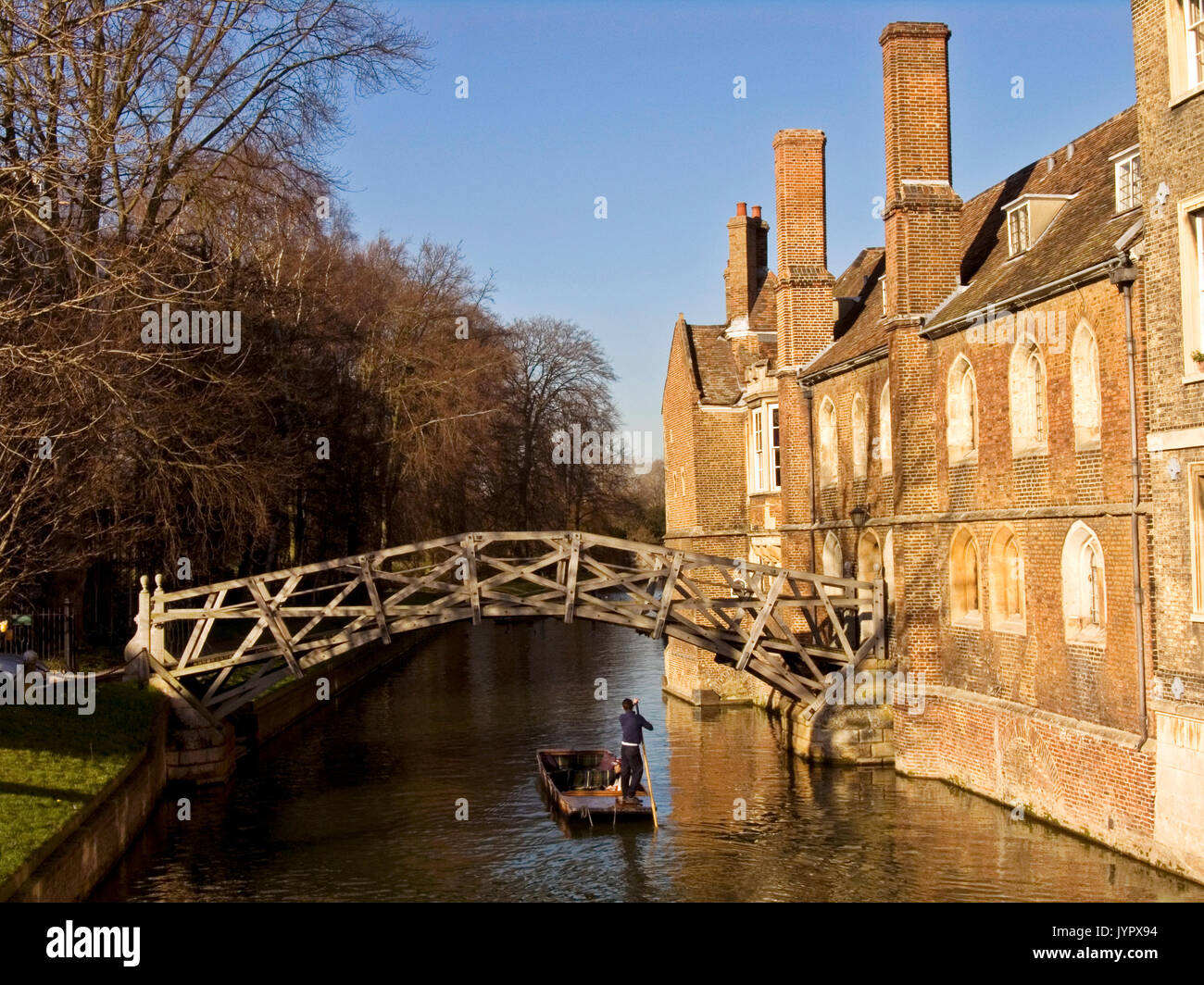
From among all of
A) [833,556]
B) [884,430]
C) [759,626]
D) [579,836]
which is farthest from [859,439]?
[579,836]

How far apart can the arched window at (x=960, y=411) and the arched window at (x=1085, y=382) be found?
3.31m

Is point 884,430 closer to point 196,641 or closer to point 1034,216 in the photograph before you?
point 1034,216

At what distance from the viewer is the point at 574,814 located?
1884 centimetres

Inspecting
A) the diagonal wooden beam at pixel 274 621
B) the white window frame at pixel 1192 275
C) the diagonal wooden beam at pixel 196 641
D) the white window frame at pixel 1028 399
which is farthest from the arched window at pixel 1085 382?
the diagonal wooden beam at pixel 196 641

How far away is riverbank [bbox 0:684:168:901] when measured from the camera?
12.6 metres

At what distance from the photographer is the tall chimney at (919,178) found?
2192 cm

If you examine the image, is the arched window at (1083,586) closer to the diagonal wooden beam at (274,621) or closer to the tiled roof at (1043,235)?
the tiled roof at (1043,235)

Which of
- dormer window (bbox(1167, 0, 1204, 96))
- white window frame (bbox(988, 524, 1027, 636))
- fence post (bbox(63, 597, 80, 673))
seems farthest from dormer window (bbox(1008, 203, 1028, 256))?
fence post (bbox(63, 597, 80, 673))

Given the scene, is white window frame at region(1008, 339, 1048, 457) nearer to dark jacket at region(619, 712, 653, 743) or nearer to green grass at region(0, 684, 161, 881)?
dark jacket at region(619, 712, 653, 743)

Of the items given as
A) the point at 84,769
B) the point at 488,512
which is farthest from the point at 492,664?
the point at 84,769

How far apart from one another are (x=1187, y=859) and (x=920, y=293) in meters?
10.6

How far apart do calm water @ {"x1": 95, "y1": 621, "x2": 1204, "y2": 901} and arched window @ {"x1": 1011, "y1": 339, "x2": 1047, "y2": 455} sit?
515 cm

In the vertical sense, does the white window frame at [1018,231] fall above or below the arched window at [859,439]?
above

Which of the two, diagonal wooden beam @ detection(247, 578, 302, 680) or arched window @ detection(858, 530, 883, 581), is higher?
arched window @ detection(858, 530, 883, 581)
